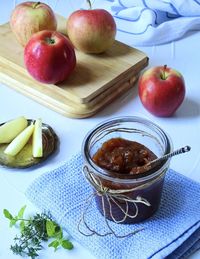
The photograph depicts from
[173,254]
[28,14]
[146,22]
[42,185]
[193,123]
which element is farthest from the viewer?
[146,22]

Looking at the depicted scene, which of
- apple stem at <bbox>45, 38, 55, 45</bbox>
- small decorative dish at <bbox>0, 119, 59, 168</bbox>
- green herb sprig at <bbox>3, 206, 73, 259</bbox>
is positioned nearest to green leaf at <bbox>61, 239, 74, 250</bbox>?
green herb sprig at <bbox>3, 206, 73, 259</bbox>

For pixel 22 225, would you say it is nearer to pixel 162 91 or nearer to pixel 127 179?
pixel 127 179

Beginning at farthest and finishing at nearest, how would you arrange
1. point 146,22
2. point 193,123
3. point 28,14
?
point 146,22 < point 28,14 < point 193,123

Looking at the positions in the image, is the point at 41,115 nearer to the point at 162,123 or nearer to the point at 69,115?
the point at 69,115

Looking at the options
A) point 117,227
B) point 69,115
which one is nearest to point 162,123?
point 69,115

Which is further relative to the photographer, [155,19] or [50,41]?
[155,19]

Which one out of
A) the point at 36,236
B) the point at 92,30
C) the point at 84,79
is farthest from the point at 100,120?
the point at 36,236
